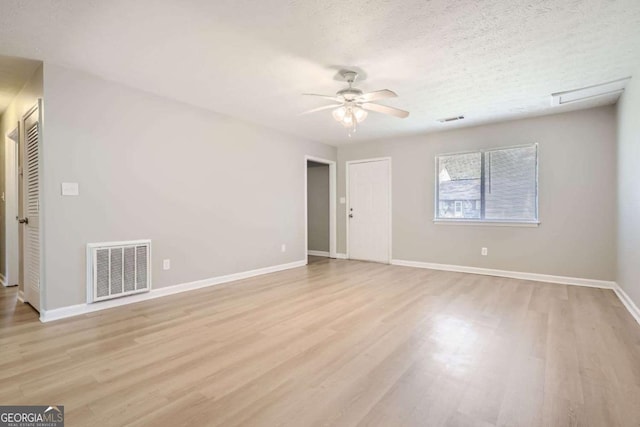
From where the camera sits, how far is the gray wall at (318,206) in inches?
281

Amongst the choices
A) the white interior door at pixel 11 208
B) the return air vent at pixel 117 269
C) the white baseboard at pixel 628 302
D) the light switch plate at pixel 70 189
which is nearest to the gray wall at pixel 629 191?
the white baseboard at pixel 628 302

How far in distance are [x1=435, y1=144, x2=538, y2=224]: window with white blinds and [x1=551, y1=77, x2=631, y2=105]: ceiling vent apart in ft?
2.96

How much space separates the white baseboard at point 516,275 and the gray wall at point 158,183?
8.07 feet

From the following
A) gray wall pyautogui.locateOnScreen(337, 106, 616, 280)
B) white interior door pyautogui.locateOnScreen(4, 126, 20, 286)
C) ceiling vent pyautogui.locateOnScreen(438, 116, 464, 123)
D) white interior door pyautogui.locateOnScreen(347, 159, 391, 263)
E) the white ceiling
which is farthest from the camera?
white interior door pyautogui.locateOnScreen(347, 159, 391, 263)

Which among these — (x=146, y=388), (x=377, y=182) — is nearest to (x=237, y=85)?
(x=146, y=388)

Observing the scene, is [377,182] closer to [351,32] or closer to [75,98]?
[351,32]

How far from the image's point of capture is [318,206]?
23.9 ft

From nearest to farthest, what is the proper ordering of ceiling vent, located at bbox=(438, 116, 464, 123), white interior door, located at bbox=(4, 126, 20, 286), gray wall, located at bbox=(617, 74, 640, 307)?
gray wall, located at bbox=(617, 74, 640, 307) → white interior door, located at bbox=(4, 126, 20, 286) → ceiling vent, located at bbox=(438, 116, 464, 123)

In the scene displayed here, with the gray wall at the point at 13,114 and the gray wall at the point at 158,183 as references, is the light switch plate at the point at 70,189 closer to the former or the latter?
the gray wall at the point at 158,183

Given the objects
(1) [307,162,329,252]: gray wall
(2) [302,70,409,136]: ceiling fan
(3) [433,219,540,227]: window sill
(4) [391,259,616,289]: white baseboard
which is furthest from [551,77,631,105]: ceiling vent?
(1) [307,162,329,252]: gray wall

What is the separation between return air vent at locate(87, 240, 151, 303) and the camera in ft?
10.5
